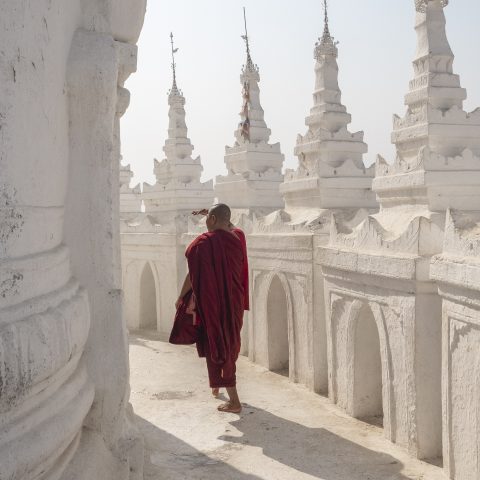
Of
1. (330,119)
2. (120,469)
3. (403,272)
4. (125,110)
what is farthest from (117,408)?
(330,119)

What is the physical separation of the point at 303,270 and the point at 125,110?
5.70 meters

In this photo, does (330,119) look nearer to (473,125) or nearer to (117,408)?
(473,125)

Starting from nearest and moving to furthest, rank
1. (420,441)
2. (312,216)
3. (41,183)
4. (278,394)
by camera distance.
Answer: (41,183) → (420,441) → (278,394) → (312,216)

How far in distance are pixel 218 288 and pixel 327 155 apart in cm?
540

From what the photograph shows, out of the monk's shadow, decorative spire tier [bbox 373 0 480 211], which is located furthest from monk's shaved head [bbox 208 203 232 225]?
decorative spire tier [bbox 373 0 480 211]

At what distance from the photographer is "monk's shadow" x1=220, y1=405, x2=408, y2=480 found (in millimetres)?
5645

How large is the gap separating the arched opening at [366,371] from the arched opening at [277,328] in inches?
91.6

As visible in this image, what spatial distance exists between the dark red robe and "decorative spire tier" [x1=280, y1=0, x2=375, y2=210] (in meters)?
4.52

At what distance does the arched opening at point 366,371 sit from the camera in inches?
290

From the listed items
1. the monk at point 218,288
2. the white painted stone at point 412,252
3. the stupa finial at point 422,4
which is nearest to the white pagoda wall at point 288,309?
the white painted stone at point 412,252

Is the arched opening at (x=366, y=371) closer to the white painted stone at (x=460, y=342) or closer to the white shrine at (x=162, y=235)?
the white painted stone at (x=460, y=342)

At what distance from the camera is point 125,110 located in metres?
3.37

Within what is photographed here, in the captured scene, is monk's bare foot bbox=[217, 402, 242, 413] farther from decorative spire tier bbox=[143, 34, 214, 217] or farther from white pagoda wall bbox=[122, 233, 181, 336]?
decorative spire tier bbox=[143, 34, 214, 217]

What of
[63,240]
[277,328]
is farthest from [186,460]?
[277,328]
